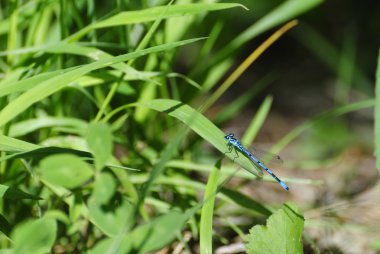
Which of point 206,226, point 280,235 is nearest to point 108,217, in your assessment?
point 206,226

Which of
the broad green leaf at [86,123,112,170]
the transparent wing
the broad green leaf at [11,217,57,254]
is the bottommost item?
the broad green leaf at [11,217,57,254]

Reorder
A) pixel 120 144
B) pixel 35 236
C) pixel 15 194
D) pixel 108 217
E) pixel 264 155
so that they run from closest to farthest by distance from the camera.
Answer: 1. pixel 35 236
2. pixel 108 217
3. pixel 15 194
4. pixel 264 155
5. pixel 120 144

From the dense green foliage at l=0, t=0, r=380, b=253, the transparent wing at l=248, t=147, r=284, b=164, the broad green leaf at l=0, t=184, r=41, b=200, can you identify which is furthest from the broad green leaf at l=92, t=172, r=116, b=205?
the transparent wing at l=248, t=147, r=284, b=164

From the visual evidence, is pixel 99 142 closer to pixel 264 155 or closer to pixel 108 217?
pixel 108 217

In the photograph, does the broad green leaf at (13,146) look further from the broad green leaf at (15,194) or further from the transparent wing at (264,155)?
the transparent wing at (264,155)

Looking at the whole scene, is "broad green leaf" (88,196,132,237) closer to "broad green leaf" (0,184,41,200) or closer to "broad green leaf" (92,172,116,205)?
"broad green leaf" (92,172,116,205)
